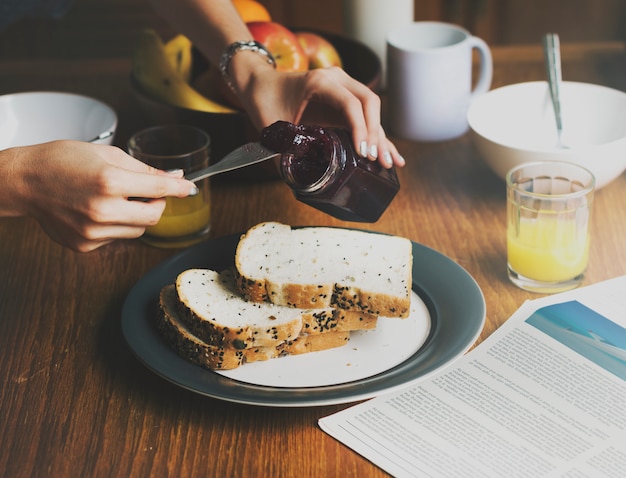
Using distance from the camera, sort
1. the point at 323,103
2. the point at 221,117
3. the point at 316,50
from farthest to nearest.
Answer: the point at 316,50 < the point at 221,117 < the point at 323,103

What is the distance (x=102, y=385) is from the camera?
1084mm

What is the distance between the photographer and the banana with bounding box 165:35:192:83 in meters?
1.74

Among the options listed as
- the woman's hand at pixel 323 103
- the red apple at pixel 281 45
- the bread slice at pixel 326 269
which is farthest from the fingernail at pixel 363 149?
the red apple at pixel 281 45

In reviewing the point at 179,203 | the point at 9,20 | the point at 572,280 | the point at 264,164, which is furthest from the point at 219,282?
the point at 9,20

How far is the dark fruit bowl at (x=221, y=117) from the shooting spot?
1465mm

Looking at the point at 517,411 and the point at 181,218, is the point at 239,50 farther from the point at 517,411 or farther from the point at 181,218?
the point at 517,411

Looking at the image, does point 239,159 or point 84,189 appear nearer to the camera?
point 84,189

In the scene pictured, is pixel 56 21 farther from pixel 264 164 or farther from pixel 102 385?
pixel 102 385

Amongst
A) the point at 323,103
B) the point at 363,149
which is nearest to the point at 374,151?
the point at 363,149

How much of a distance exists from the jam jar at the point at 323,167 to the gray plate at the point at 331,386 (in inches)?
5.8

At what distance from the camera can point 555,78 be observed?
156 centimetres

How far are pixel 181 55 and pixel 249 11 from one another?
0.58ft

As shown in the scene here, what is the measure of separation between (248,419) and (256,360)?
8 centimetres

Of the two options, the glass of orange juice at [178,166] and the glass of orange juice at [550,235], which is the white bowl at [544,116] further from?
the glass of orange juice at [178,166]
